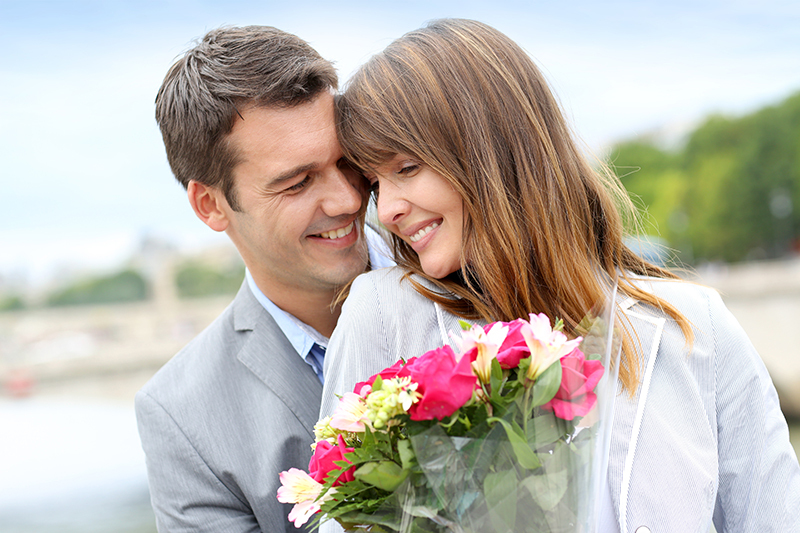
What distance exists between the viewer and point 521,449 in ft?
3.71

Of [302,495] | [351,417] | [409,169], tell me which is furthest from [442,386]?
[409,169]

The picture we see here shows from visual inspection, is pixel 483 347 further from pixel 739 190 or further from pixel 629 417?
pixel 739 190

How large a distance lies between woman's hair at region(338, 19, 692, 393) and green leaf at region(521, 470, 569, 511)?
85cm

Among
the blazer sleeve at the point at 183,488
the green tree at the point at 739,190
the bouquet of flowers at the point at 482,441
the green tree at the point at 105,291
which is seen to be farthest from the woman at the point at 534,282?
the green tree at the point at 105,291

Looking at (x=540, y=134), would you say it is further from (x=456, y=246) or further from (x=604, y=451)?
(x=604, y=451)

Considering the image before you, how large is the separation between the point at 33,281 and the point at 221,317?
4938cm

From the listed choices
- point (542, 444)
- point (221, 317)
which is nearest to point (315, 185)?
point (221, 317)

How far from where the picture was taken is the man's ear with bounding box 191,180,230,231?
322 centimetres

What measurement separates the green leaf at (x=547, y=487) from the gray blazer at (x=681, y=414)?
715 mm

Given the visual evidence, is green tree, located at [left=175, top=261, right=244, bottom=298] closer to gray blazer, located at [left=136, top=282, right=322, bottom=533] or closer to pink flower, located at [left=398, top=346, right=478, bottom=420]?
gray blazer, located at [left=136, top=282, right=322, bottom=533]

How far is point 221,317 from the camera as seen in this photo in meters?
3.29

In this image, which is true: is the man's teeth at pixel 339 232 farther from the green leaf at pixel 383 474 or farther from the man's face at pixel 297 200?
the green leaf at pixel 383 474

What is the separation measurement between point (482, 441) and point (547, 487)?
0.14 metres

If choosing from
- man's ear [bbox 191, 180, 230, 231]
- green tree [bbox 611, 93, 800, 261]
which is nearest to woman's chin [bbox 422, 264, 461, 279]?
man's ear [bbox 191, 180, 230, 231]
